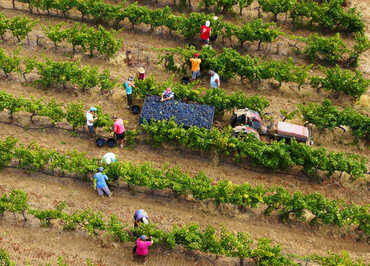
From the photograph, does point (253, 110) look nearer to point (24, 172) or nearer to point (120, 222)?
point (120, 222)

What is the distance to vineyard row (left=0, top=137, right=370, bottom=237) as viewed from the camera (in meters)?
16.6

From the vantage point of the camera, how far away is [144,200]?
1759 centimetres

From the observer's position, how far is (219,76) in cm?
2223

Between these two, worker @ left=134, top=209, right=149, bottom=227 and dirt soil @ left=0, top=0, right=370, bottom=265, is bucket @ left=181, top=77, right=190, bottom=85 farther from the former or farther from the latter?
worker @ left=134, top=209, right=149, bottom=227

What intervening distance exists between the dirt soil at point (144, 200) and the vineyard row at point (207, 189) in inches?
20.1

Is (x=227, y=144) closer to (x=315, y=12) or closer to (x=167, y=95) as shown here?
(x=167, y=95)

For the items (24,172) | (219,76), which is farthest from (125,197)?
(219,76)

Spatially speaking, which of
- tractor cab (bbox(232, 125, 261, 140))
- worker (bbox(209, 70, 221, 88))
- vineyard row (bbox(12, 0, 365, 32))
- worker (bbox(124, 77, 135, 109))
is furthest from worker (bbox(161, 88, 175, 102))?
vineyard row (bbox(12, 0, 365, 32))

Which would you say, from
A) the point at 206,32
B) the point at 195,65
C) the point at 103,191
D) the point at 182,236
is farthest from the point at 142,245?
the point at 206,32

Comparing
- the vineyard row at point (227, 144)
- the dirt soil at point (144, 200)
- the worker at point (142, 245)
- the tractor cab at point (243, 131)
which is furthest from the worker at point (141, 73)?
the worker at point (142, 245)

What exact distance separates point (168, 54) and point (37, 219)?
10392 mm

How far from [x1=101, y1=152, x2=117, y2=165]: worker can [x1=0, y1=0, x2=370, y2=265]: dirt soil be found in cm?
124

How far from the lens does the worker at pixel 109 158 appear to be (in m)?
17.3

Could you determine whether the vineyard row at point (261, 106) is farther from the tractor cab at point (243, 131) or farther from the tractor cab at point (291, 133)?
the tractor cab at point (243, 131)
